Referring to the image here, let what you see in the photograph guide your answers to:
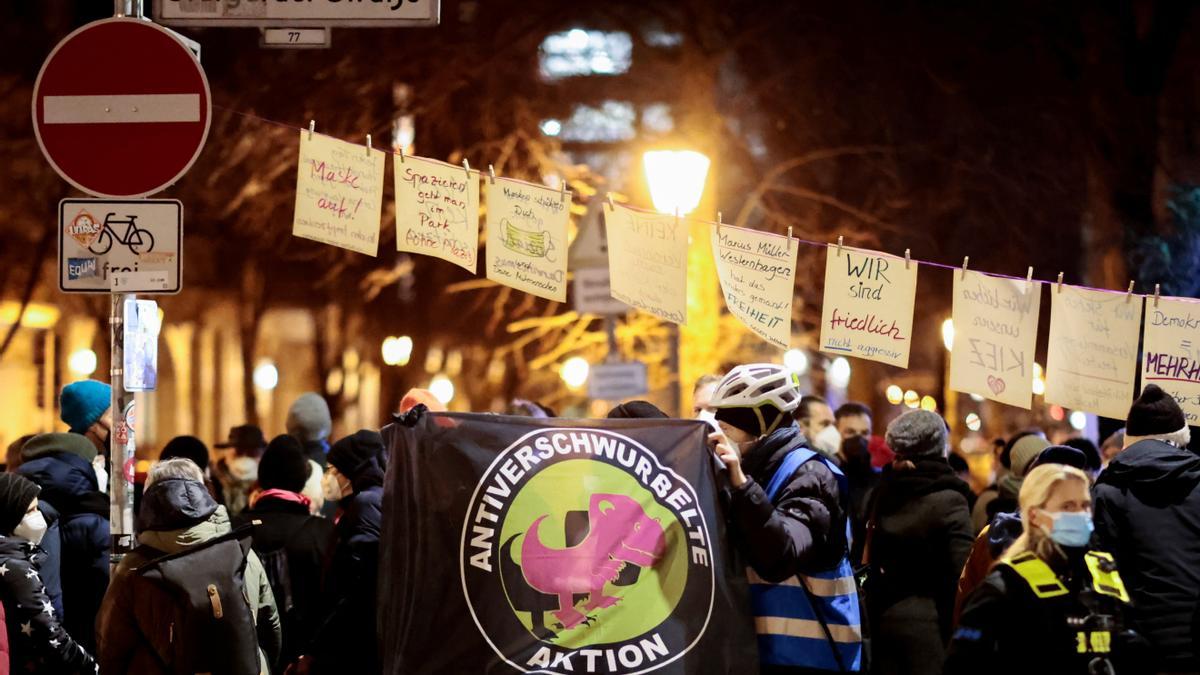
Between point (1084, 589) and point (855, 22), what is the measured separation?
1906 centimetres

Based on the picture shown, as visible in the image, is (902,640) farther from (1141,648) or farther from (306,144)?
(306,144)

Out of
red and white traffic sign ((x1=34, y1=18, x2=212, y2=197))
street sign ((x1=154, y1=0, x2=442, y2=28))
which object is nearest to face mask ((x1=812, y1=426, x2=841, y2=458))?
street sign ((x1=154, y1=0, x2=442, y2=28))

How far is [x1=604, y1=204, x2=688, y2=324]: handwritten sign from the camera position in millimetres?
8898

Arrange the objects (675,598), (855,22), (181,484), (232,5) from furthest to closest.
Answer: (855,22)
(232,5)
(181,484)
(675,598)

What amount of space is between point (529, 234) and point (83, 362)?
27.6 metres

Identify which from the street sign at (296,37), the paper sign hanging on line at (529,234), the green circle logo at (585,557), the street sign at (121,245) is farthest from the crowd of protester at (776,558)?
the street sign at (296,37)

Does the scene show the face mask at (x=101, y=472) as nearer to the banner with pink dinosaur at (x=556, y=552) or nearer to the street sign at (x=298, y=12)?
the street sign at (x=298, y=12)

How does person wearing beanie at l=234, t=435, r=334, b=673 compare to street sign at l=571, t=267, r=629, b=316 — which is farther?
street sign at l=571, t=267, r=629, b=316

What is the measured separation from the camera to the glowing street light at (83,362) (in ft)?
112

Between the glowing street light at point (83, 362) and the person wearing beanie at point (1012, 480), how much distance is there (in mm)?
26833

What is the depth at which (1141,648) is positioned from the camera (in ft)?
17.1

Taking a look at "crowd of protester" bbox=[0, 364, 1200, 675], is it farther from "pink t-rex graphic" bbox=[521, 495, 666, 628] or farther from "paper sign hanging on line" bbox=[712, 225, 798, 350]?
"paper sign hanging on line" bbox=[712, 225, 798, 350]

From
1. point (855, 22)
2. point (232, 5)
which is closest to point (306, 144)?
point (232, 5)

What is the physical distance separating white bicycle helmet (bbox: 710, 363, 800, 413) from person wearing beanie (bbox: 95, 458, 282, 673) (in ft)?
6.85
